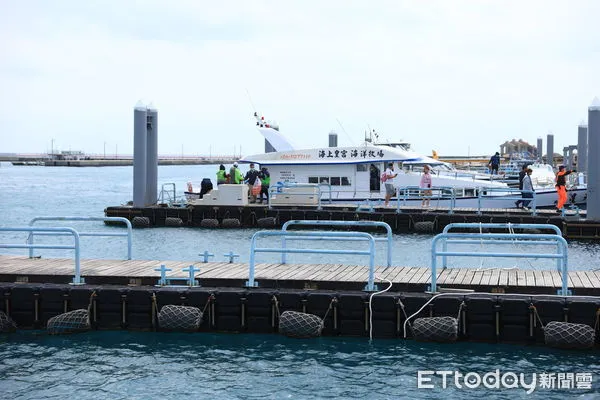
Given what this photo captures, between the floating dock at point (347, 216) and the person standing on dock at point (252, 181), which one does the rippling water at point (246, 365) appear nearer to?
the floating dock at point (347, 216)

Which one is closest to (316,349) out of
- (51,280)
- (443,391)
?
(443,391)

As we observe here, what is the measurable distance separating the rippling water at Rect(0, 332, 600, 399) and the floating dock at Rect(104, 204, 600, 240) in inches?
634

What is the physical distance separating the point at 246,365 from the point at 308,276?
2.59 metres

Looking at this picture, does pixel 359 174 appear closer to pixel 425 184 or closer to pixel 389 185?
pixel 389 185

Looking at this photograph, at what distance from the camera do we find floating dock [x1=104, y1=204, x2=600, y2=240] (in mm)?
29594

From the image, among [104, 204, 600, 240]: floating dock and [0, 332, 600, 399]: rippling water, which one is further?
[104, 204, 600, 240]: floating dock

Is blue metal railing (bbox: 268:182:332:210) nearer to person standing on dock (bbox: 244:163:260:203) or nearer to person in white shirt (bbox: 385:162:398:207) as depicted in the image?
person standing on dock (bbox: 244:163:260:203)

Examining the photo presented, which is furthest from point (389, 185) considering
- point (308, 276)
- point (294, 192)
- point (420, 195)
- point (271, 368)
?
point (271, 368)

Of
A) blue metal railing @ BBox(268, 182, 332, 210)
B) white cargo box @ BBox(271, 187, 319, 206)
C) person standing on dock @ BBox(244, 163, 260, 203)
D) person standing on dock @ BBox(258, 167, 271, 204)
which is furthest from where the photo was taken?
person standing on dock @ BBox(258, 167, 271, 204)

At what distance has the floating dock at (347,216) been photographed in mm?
29594

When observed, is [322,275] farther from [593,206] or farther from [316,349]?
[593,206]

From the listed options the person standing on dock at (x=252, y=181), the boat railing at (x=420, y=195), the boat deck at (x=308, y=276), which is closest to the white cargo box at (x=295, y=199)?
the person standing on dock at (x=252, y=181)

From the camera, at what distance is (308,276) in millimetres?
15820

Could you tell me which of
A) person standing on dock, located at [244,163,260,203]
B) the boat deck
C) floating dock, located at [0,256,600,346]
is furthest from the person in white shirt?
floating dock, located at [0,256,600,346]
